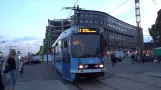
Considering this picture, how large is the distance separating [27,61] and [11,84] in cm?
4879

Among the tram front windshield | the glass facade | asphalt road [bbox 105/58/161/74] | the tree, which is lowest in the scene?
asphalt road [bbox 105/58/161/74]

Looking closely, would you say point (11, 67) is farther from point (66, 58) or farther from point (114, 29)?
point (114, 29)

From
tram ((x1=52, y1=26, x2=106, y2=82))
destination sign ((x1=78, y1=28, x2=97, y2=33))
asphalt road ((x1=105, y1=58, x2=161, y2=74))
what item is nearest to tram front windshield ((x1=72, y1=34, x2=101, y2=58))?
tram ((x1=52, y1=26, x2=106, y2=82))

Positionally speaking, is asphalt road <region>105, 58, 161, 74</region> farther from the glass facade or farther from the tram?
the glass facade

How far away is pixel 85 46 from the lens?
14.6m

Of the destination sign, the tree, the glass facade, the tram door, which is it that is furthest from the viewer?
the glass facade

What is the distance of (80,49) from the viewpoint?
14672 mm

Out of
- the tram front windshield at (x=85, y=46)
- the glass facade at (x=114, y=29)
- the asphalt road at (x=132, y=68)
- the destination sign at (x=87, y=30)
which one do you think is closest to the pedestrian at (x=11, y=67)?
the tram front windshield at (x=85, y=46)

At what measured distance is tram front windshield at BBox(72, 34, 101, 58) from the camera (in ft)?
48.0

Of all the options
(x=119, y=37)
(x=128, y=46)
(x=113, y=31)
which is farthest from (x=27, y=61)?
(x=128, y=46)

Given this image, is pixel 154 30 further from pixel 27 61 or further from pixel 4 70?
pixel 4 70

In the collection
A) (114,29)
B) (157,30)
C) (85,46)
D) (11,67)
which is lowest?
(11,67)

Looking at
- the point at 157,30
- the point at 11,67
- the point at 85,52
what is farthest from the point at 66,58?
the point at 157,30

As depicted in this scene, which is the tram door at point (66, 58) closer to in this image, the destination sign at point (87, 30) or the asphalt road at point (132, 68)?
the destination sign at point (87, 30)
